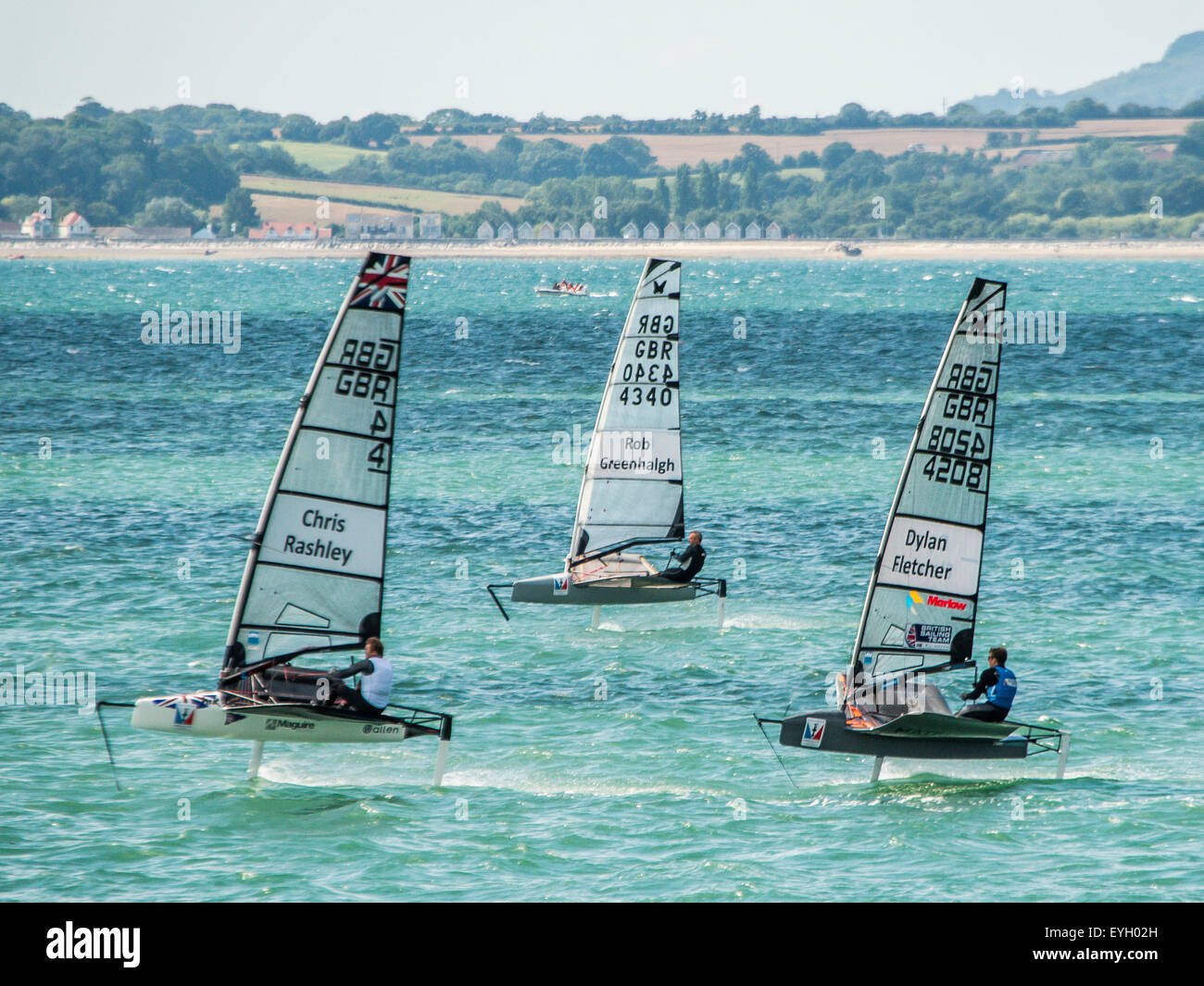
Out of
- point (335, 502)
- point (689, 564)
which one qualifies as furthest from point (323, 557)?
point (689, 564)

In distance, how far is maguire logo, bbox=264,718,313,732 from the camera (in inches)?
771

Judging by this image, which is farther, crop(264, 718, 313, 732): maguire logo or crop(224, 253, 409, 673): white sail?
crop(224, 253, 409, 673): white sail

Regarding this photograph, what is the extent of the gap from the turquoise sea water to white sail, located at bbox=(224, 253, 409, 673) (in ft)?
8.38

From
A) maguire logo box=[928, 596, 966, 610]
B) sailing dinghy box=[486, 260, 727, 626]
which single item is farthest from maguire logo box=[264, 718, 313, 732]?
sailing dinghy box=[486, 260, 727, 626]

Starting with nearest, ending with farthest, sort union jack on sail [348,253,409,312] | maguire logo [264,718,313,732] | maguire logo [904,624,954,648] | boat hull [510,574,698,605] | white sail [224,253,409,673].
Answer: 1. maguire logo [264,718,313,732]
2. union jack on sail [348,253,409,312]
3. white sail [224,253,409,673]
4. maguire logo [904,624,954,648]
5. boat hull [510,574,698,605]

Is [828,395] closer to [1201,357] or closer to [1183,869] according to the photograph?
[1201,357]

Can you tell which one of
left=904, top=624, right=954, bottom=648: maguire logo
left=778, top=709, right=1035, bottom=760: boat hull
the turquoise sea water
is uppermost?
left=904, top=624, right=954, bottom=648: maguire logo

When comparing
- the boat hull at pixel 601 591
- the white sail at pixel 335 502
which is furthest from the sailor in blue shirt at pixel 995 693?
the boat hull at pixel 601 591

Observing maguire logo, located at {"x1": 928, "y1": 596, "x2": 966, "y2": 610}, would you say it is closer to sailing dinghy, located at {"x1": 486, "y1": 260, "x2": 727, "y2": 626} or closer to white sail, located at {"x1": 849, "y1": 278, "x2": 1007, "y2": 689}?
white sail, located at {"x1": 849, "y1": 278, "x2": 1007, "y2": 689}

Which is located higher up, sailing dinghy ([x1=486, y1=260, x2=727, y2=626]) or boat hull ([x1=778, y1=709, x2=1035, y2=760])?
sailing dinghy ([x1=486, y1=260, x2=727, y2=626])

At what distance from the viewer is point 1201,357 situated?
88250mm
